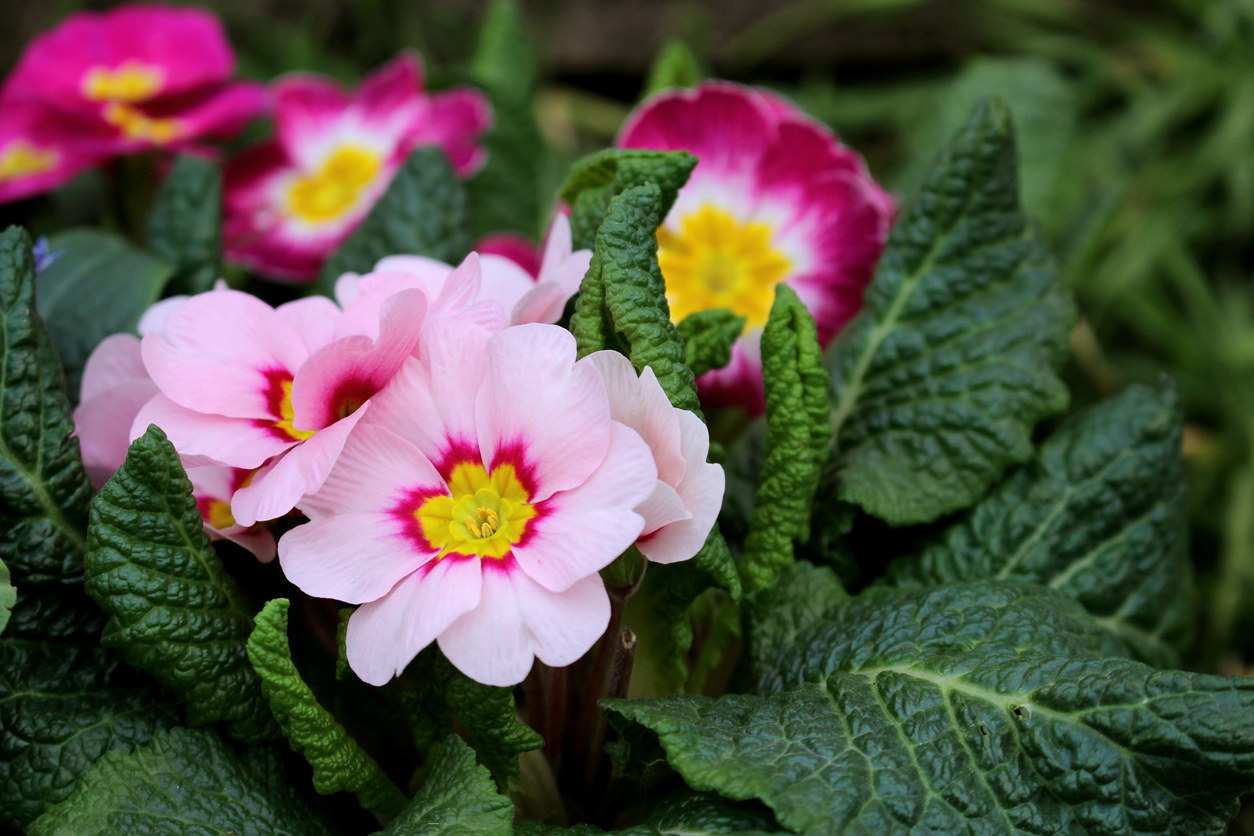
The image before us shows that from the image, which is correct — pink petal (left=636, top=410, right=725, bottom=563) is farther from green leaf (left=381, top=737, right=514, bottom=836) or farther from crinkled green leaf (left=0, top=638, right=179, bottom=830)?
crinkled green leaf (left=0, top=638, right=179, bottom=830)

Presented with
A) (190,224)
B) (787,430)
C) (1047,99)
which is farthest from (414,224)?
(1047,99)

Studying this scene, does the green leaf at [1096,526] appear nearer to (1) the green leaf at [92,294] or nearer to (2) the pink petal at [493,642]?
(2) the pink petal at [493,642]

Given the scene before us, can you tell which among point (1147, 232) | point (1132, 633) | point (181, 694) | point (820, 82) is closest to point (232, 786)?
point (181, 694)

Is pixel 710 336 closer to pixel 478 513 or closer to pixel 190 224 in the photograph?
pixel 478 513

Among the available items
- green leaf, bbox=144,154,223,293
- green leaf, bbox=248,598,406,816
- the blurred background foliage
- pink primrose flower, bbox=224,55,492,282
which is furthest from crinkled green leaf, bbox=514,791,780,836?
the blurred background foliage

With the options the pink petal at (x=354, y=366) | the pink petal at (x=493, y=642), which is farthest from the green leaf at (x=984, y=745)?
the pink petal at (x=354, y=366)

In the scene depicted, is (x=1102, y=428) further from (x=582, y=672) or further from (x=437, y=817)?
(x=437, y=817)
